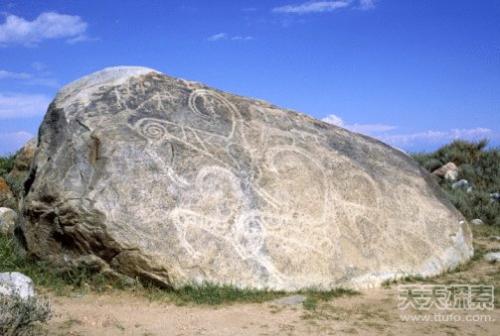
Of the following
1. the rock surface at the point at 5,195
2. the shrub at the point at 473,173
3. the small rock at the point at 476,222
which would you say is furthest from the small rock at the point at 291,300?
the shrub at the point at 473,173

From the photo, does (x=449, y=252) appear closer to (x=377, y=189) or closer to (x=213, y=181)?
(x=377, y=189)

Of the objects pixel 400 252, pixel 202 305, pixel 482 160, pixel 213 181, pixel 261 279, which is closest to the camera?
pixel 202 305

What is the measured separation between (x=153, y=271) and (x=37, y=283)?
1247 millimetres

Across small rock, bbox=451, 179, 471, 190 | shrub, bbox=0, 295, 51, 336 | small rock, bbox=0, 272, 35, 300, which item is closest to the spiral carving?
small rock, bbox=0, 272, 35, 300

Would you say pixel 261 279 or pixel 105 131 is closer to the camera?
pixel 261 279

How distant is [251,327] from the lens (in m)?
5.02

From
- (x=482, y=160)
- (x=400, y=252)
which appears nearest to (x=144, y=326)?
(x=400, y=252)

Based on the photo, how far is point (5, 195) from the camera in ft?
29.7

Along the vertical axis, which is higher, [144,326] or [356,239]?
[356,239]

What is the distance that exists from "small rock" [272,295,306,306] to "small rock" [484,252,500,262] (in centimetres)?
331

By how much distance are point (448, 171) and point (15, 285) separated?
468 inches

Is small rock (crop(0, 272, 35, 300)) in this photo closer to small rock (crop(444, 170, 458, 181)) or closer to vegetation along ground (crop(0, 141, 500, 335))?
vegetation along ground (crop(0, 141, 500, 335))

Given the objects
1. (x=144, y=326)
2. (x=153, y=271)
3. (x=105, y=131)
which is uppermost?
(x=105, y=131)

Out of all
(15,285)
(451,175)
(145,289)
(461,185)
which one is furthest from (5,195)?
(451,175)
